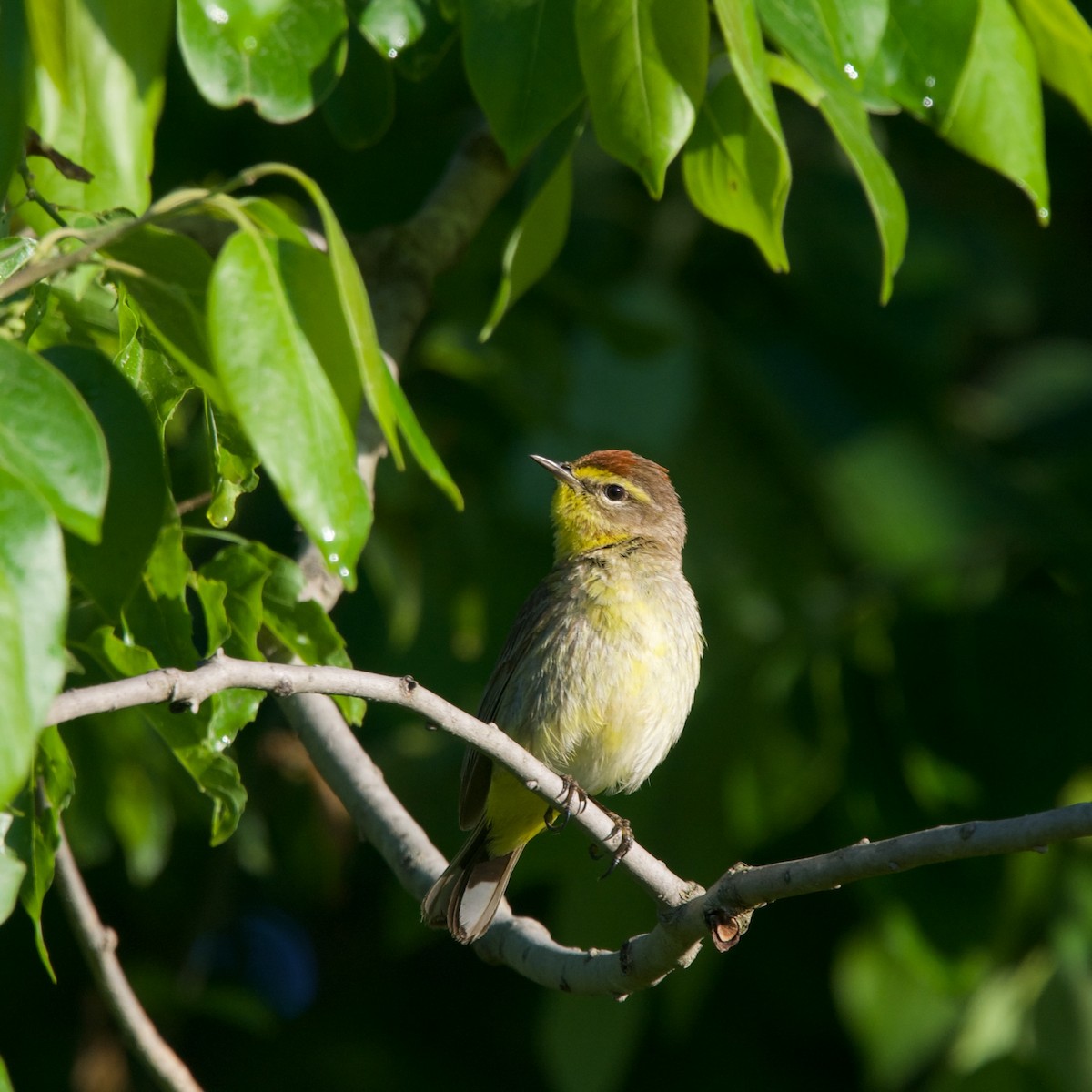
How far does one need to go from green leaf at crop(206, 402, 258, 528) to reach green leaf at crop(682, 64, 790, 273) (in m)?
1.24

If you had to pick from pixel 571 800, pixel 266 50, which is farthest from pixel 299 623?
pixel 266 50

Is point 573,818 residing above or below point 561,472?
above

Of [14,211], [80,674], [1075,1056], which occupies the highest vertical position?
[14,211]

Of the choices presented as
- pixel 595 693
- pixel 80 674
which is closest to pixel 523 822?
pixel 595 693

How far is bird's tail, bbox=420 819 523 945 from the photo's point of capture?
4404 millimetres

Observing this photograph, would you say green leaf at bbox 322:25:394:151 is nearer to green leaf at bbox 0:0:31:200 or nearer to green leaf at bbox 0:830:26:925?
green leaf at bbox 0:0:31:200

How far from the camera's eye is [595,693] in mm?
5262

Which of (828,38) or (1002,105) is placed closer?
(828,38)

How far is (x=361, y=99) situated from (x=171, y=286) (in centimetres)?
141

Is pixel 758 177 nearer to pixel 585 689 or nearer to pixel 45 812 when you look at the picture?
pixel 45 812

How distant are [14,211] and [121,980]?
2228mm

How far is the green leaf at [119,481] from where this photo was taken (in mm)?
2334

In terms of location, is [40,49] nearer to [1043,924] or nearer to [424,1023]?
[1043,924]

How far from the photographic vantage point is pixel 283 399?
2066 mm
